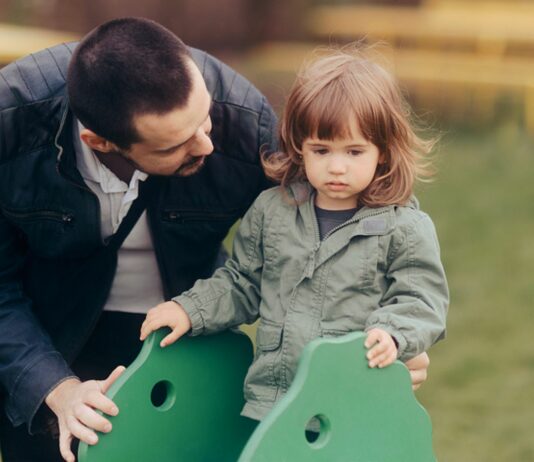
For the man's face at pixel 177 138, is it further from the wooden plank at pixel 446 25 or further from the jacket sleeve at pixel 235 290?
the wooden plank at pixel 446 25

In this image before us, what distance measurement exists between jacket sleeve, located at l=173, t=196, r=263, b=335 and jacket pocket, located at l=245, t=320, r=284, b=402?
78 mm

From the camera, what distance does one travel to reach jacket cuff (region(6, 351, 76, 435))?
259 centimetres

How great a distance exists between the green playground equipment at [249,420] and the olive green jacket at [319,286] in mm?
88

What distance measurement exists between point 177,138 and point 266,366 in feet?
1.58

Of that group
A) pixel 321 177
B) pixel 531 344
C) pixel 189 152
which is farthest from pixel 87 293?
pixel 531 344

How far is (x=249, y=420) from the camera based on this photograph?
8.67 feet

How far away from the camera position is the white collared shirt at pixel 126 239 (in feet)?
8.82

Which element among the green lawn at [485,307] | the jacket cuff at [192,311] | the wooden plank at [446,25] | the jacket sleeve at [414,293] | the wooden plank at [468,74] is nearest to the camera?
the jacket sleeve at [414,293]

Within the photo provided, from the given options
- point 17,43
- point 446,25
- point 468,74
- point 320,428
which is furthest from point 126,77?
point 446,25

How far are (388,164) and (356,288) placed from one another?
9.9 inches

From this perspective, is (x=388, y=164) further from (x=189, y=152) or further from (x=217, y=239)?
(x=217, y=239)

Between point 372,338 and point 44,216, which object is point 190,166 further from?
point 372,338

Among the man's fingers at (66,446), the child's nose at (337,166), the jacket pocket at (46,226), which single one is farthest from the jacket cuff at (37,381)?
the child's nose at (337,166)

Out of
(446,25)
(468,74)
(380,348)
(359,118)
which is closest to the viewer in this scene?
(380,348)
